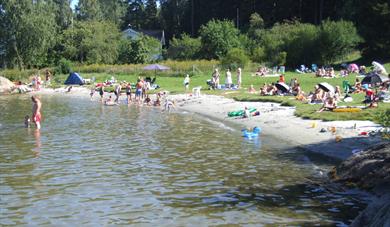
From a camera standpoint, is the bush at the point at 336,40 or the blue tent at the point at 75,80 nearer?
the blue tent at the point at 75,80

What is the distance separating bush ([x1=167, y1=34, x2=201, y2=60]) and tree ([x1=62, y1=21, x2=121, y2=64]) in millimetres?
8436

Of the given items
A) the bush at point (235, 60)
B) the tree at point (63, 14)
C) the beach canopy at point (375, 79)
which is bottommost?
the beach canopy at point (375, 79)

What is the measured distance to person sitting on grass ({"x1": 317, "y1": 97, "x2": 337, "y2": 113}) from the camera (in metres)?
24.0

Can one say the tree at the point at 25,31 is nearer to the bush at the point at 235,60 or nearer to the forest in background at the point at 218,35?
the forest in background at the point at 218,35

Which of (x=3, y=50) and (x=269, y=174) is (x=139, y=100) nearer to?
(x=269, y=174)

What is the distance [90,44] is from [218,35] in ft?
61.5

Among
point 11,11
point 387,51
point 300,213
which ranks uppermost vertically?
point 11,11

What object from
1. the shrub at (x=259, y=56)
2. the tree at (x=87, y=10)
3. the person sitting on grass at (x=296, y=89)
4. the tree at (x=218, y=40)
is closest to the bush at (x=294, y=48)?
the shrub at (x=259, y=56)

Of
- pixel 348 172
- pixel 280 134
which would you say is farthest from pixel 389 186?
pixel 280 134

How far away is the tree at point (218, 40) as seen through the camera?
7088cm

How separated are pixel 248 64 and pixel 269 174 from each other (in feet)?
145

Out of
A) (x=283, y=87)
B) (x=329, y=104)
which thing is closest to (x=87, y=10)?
(x=283, y=87)

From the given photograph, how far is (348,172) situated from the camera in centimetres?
1298

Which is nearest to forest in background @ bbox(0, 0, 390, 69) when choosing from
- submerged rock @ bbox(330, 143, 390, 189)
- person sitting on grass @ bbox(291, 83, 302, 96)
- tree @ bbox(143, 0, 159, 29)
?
tree @ bbox(143, 0, 159, 29)
